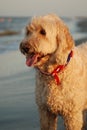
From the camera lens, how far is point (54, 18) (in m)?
6.21

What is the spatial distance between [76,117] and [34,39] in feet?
4.22

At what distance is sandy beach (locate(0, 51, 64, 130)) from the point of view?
25.5ft

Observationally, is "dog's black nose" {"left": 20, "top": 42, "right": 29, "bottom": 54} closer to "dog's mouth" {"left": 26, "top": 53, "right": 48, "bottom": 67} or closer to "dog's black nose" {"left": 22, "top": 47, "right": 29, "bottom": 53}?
"dog's black nose" {"left": 22, "top": 47, "right": 29, "bottom": 53}

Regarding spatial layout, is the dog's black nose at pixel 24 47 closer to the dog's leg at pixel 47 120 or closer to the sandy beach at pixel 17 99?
the dog's leg at pixel 47 120

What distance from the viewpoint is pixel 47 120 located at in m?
6.81

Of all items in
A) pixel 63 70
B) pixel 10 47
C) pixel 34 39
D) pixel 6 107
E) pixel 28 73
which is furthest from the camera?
pixel 10 47

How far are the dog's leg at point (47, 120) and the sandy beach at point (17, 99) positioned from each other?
2.26 ft

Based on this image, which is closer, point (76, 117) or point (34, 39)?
point (34, 39)

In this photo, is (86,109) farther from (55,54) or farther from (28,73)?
(28,73)

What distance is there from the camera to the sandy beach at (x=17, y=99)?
7.78 m

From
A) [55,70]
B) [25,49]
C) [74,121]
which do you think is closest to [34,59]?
[25,49]

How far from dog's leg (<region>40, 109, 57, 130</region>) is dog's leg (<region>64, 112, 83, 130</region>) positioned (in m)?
0.30

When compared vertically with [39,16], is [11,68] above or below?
below

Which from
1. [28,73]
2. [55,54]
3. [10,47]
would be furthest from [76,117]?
[10,47]
